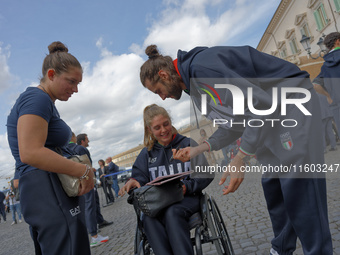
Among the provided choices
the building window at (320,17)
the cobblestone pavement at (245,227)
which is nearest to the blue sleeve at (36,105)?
the cobblestone pavement at (245,227)

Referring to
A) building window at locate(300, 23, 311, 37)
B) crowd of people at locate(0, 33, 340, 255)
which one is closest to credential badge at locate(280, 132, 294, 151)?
crowd of people at locate(0, 33, 340, 255)

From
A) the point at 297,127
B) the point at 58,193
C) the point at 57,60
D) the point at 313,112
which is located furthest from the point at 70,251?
the point at 313,112

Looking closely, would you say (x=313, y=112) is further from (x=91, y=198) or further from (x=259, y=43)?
(x=259, y=43)

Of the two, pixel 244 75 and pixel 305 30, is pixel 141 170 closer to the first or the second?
pixel 244 75

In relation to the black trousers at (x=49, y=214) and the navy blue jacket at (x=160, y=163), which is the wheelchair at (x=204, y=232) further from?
the black trousers at (x=49, y=214)

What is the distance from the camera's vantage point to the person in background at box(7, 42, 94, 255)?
5.00 feet

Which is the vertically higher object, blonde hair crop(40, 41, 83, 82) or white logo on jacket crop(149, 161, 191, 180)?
blonde hair crop(40, 41, 83, 82)

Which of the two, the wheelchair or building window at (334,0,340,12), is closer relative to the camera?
the wheelchair

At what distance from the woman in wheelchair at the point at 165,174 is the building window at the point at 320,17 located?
19916mm

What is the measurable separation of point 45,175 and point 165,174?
1.36 meters

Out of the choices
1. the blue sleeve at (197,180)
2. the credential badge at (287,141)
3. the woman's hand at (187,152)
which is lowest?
the blue sleeve at (197,180)

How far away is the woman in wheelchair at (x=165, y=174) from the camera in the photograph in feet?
7.07

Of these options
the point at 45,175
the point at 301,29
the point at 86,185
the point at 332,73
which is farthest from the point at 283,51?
the point at 45,175

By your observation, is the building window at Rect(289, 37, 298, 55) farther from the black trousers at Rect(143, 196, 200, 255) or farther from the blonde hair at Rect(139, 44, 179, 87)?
the black trousers at Rect(143, 196, 200, 255)
